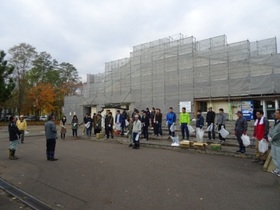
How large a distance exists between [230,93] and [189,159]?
14.8 meters

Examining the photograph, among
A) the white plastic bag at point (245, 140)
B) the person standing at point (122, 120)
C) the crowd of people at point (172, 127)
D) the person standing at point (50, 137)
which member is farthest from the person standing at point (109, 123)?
the white plastic bag at point (245, 140)

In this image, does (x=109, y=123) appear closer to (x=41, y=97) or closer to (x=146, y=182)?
(x=146, y=182)

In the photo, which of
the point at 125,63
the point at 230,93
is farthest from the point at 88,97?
the point at 230,93

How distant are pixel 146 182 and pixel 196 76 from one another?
65.9ft

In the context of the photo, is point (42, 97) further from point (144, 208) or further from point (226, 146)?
point (144, 208)

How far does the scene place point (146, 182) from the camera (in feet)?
20.4

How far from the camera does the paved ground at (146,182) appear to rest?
15.9 ft

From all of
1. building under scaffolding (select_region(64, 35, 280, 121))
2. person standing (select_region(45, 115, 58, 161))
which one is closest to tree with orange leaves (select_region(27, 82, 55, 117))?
building under scaffolding (select_region(64, 35, 280, 121))

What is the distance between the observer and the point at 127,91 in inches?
1208

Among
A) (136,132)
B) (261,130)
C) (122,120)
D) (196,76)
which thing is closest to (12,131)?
(136,132)

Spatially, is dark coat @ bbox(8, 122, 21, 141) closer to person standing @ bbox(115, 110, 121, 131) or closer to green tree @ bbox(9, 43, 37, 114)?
person standing @ bbox(115, 110, 121, 131)

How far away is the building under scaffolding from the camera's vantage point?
2117 centimetres

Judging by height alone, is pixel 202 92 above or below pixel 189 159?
above

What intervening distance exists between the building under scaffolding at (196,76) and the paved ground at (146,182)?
551 inches
